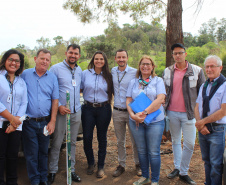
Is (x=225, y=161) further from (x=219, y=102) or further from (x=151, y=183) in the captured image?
(x=151, y=183)

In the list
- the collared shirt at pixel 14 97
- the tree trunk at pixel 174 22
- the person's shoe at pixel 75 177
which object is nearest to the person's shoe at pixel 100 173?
the person's shoe at pixel 75 177

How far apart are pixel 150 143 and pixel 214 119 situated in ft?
3.13

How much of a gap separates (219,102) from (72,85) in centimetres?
217

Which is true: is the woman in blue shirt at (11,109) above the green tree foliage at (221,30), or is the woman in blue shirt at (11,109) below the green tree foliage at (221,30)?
below

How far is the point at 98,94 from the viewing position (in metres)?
3.66

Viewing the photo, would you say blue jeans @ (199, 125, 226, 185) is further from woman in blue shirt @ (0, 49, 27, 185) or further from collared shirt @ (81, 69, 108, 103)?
woman in blue shirt @ (0, 49, 27, 185)

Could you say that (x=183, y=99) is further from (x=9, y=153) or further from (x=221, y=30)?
(x=221, y=30)

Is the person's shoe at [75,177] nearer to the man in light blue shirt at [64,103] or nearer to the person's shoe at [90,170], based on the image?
the man in light blue shirt at [64,103]

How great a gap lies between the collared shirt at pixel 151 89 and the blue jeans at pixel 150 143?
15 centimetres

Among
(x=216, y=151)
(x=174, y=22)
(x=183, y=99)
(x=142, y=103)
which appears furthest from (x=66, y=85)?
(x=174, y=22)

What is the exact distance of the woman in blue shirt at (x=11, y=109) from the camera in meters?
2.84

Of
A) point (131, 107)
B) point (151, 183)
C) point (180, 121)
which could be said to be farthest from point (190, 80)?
point (151, 183)

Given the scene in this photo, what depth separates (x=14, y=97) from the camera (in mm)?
2932

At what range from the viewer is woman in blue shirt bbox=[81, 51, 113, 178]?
3654 mm
